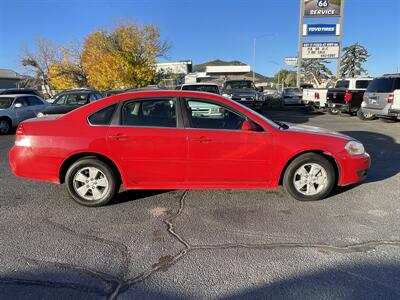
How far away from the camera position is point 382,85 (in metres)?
12.2

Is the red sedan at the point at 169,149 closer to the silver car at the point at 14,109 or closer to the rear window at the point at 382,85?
the silver car at the point at 14,109

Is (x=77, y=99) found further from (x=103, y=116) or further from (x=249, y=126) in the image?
(x=249, y=126)

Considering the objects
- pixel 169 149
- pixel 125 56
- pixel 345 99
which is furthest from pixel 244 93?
pixel 125 56

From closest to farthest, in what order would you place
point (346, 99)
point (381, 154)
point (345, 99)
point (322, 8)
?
point (381, 154)
point (346, 99)
point (345, 99)
point (322, 8)

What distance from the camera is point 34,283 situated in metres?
2.64

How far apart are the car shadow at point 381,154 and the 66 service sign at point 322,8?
19.1 metres

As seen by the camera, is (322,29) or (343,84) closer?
(343,84)

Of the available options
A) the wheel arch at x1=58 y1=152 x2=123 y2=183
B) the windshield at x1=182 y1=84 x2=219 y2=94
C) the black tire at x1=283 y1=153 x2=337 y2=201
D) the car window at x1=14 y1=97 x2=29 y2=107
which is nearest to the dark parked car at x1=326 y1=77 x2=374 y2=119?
the windshield at x1=182 y1=84 x2=219 y2=94

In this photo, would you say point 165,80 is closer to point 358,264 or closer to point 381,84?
point 381,84

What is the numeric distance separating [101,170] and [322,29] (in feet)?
88.8

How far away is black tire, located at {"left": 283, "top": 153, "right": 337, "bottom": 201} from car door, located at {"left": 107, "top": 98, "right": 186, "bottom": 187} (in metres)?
1.50

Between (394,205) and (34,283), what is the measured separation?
14.7ft

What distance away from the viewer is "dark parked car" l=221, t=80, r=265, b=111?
15.8 meters

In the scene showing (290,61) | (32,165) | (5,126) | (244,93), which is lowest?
(5,126)
